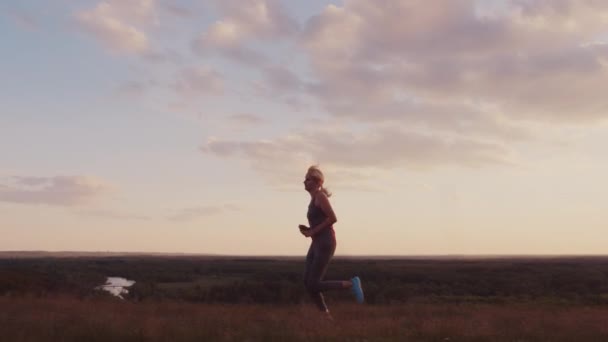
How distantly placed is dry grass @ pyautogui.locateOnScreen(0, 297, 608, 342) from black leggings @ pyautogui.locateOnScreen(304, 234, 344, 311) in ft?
1.46

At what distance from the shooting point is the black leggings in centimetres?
870

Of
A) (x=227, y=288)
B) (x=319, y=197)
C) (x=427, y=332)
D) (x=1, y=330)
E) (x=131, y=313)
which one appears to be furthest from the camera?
(x=227, y=288)

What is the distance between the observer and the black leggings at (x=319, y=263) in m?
8.70

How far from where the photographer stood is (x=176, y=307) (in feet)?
36.8

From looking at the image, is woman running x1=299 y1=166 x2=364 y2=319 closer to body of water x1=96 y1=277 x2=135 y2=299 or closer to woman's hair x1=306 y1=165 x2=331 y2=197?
woman's hair x1=306 y1=165 x2=331 y2=197

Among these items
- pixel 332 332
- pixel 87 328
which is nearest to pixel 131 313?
pixel 87 328

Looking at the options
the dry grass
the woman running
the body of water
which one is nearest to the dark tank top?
the woman running

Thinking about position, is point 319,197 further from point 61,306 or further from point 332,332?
point 61,306

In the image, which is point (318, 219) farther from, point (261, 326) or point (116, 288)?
point (116, 288)

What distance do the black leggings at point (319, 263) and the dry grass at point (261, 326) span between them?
444mm

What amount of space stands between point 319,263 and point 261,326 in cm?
108

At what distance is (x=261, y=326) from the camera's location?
8367 mm

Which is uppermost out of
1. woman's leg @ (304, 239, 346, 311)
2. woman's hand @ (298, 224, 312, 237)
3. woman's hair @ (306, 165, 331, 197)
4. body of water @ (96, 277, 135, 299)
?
woman's hair @ (306, 165, 331, 197)

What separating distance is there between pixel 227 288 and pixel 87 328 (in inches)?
823
